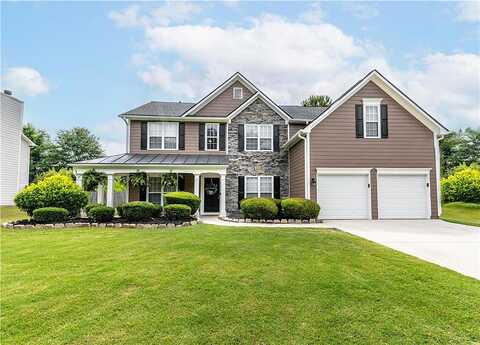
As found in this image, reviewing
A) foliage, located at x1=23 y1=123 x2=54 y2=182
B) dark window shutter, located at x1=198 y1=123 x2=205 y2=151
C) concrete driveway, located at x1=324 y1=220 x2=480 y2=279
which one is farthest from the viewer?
Answer: foliage, located at x1=23 y1=123 x2=54 y2=182

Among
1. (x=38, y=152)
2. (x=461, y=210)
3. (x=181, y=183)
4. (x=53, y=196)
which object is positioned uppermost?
(x=38, y=152)

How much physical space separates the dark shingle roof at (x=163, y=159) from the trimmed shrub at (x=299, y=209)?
Result: 449 centimetres

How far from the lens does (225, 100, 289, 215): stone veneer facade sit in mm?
16766

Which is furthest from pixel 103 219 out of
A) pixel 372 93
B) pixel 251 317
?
pixel 372 93

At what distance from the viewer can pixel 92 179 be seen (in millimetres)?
14391

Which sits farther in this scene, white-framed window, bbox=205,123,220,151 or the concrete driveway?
white-framed window, bbox=205,123,220,151

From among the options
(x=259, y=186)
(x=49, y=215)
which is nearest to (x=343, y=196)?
(x=259, y=186)

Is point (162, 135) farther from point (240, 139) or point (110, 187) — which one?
point (240, 139)

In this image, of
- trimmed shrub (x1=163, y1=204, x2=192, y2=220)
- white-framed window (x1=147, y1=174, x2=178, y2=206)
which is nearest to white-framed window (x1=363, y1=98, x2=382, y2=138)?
trimmed shrub (x1=163, y1=204, x2=192, y2=220)

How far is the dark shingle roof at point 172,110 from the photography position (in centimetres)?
1742

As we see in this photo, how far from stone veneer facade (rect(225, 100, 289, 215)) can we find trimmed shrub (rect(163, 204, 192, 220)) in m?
4.67

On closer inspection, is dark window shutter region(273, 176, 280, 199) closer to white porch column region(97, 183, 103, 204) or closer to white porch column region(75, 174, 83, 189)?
white porch column region(97, 183, 103, 204)

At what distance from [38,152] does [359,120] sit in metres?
37.7

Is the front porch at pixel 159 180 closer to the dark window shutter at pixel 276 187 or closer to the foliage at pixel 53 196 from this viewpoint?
the foliage at pixel 53 196
